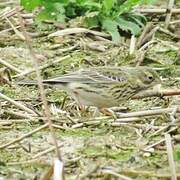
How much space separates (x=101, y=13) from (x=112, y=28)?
240mm

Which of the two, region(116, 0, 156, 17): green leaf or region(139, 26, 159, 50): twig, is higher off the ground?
region(116, 0, 156, 17): green leaf

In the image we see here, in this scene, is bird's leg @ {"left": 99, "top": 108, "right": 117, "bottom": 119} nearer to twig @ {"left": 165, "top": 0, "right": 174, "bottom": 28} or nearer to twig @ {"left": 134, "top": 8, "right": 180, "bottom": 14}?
twig @ {"left": 165, "top": 0, "right": 174, "bottom": 28}

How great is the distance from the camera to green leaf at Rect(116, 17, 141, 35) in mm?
10930

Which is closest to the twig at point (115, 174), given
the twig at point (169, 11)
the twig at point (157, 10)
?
the twig at point (169, 11)

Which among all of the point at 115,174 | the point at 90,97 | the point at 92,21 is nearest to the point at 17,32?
the point at 92,21

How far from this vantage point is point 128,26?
10977mm

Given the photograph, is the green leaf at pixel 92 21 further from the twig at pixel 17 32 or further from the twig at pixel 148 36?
the twig at pixel 17 32

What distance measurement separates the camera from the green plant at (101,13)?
10852 millimetres

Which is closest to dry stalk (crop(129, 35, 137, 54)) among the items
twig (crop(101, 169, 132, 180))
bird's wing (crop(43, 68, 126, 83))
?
bird's wing (crop(43, 68, 126, 83))

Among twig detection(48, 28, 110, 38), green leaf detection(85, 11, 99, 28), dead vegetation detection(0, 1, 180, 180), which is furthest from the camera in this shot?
green leaf detection(85, 11, 99, 28)

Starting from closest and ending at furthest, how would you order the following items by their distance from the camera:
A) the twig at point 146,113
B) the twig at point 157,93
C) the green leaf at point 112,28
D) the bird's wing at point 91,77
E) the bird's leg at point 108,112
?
the twig at point 146,113 → the bird's leg at point 108,112 → the bird's wing at point 91,77 → the twig at point 157,93 → the green leaf at point 112,28

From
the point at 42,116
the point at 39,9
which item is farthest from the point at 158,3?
the point at 42,116

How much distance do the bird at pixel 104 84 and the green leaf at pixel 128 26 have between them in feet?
6.83

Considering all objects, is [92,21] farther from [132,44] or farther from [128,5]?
[132,44]
